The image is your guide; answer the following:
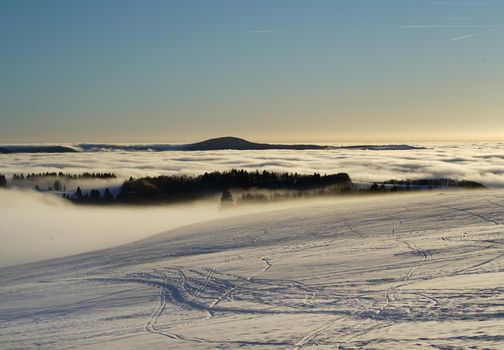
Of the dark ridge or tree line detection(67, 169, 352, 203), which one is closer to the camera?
the dark ridge

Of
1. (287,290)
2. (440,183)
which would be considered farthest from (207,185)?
(287,290)

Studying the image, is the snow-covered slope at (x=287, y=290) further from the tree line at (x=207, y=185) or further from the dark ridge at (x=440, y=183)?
the tree line at (x=207, y=185)

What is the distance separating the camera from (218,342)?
56.4 ft

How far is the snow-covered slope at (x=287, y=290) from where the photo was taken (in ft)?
56.7

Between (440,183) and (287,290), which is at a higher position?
(287,290)

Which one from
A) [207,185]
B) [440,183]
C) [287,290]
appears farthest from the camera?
[207,185]

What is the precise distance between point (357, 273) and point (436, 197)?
3487 centimetres

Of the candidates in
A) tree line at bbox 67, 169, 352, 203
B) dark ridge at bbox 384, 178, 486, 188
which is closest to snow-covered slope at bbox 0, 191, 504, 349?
dark ridge at bbox 384, 178, 486, 188

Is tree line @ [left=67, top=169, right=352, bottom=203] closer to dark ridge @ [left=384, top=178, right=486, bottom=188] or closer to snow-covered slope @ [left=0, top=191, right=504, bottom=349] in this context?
dark ridge @ [left=384, top=178, right=486, bottom=188]

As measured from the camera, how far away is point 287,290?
25.4 metres

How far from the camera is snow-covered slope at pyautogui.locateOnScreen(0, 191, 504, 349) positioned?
56.7 ft

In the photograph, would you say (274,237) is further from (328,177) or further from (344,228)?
(328,177)

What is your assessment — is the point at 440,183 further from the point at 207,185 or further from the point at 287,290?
the point at 287,290

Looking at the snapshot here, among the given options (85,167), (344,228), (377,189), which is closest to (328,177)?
(377,189)
